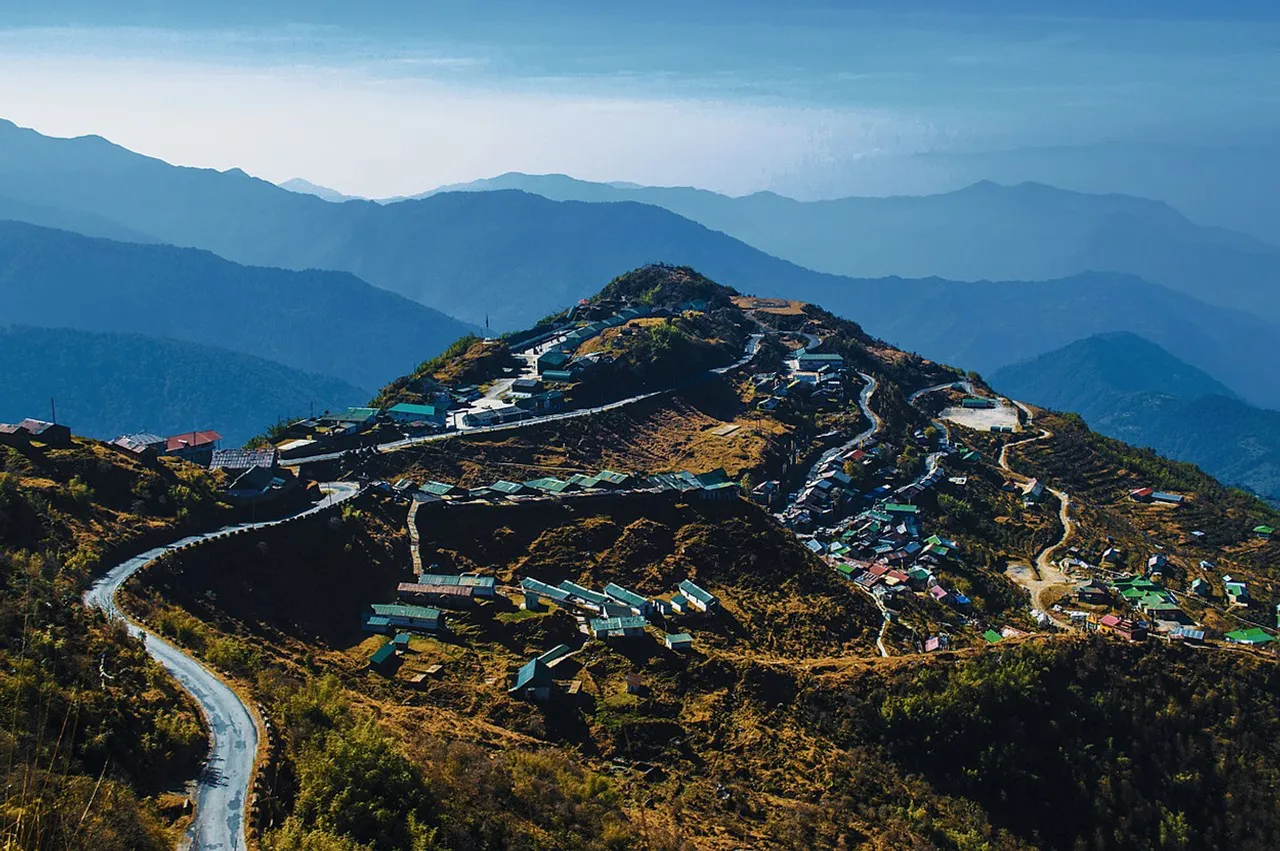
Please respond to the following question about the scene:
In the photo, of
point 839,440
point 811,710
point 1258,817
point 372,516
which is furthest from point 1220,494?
point 372,516

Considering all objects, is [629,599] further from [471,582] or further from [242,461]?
[242,461]

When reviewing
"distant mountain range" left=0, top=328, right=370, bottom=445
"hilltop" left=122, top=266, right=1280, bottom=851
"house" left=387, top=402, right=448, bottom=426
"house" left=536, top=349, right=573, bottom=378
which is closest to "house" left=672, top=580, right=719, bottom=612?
"hilltop" left=122, top=266, right=1280, bottom=851

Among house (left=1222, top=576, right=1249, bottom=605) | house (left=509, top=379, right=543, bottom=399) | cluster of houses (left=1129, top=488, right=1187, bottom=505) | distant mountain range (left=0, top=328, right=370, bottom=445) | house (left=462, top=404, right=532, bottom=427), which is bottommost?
distant mountain range (left=0, top=328, right=370, bottom=445)

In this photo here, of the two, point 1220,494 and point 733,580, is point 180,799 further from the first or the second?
point 1220,494

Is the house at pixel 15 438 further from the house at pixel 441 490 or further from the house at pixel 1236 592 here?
Result: the house at pixel 1236 592

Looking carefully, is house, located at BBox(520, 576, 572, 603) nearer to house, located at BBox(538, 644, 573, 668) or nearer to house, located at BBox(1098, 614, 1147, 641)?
house, located at BBox(538, 644, 573, 668)

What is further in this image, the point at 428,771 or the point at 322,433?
the point at 322,433
